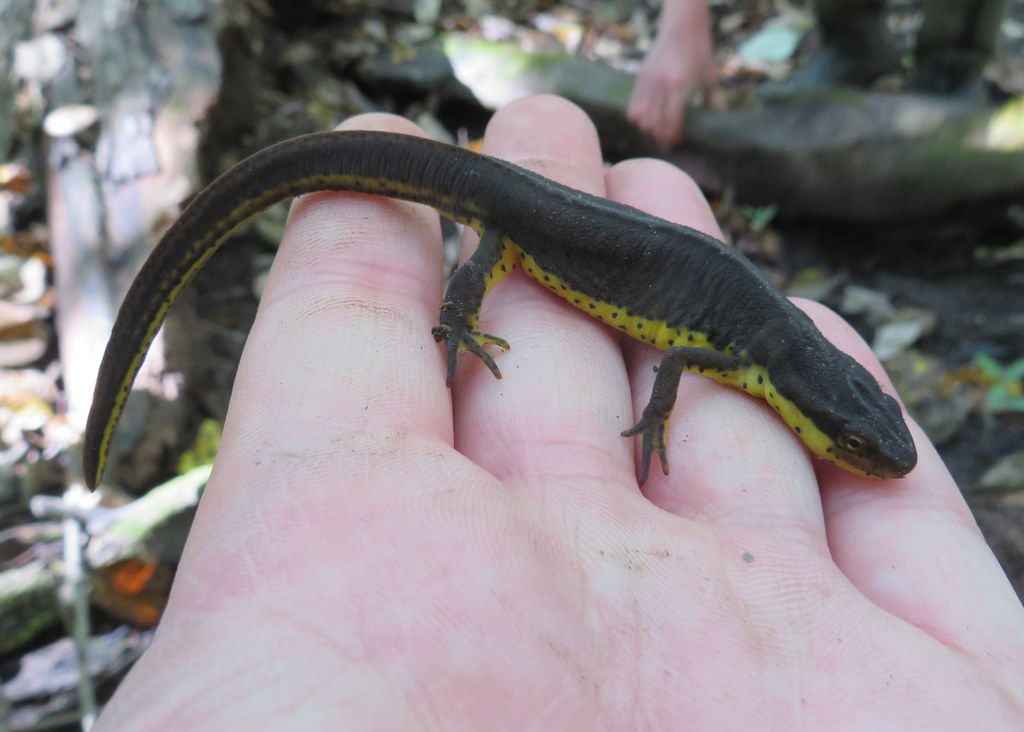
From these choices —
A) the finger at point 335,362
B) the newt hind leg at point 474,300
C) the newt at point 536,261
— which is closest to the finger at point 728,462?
the newt at point 536,261

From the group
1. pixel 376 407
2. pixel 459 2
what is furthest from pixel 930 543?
pixel 459 2

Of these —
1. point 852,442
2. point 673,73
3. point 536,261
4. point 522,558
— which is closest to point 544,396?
point 522,558

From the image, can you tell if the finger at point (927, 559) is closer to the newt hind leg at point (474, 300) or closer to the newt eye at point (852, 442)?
the newt eye at point (852, 442)

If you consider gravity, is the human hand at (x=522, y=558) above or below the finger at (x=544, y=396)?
above

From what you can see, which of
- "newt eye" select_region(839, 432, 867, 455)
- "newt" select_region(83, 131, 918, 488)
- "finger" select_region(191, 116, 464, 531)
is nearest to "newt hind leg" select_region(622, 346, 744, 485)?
"newt" select_region(83, 131, 918, 488)

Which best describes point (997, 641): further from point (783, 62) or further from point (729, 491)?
point (783, 62)

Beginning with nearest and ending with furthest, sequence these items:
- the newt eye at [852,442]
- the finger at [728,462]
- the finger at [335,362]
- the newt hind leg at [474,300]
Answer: the finger at [335,362]
the finger at [728,462]
the newt eye at [852,442]
the newt hind leg at [474,300]
